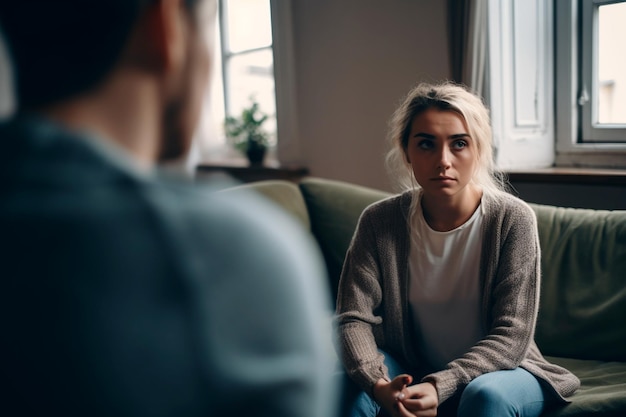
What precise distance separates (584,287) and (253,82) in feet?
9.11

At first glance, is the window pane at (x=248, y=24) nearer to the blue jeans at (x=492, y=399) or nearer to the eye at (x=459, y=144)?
the eye at (x=459, y=144)

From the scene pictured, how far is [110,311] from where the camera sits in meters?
0.31

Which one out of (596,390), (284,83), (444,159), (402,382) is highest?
(284,83)

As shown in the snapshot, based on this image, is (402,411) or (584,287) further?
(584,287)

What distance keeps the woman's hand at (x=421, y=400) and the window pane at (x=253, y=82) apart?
2778 millimetres

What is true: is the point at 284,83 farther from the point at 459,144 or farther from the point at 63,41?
the point at 63,41

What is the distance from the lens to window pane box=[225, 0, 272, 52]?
4.16 m

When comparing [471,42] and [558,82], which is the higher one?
[471,42]

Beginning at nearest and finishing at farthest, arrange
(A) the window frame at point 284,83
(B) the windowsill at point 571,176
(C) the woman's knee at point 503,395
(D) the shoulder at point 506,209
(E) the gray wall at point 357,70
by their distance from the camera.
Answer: (C) the woman's knee at point 503,395
(D) the shoulder at point 506,209
(B) the windowsill at point 571,176
(E) the gray wall at point 357,70
(A) the window frame at point 284,83

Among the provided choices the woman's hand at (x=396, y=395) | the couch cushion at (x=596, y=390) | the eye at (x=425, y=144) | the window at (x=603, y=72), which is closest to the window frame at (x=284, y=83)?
the window at (x=603, y=72)

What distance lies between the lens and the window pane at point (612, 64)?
2.68 metres

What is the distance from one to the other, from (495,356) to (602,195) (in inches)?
45.2

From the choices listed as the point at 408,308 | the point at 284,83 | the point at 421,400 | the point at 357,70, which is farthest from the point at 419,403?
the point at 284,83

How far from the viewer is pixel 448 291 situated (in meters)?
1.81
